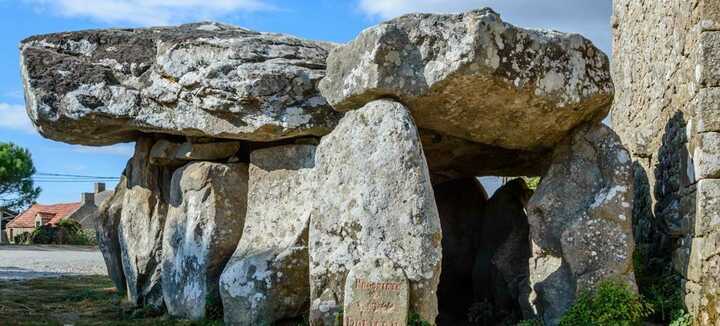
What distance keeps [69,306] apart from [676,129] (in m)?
7.31

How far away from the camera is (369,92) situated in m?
7.31

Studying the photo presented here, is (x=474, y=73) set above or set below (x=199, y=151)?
above

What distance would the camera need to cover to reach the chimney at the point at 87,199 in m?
47.6

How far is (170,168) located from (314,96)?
2.66 meters

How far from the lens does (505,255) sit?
907cm

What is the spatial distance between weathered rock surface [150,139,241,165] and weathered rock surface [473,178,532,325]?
3.10 m

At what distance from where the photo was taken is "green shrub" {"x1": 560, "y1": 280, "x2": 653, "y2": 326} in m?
6.98

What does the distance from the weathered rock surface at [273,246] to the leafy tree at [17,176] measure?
115 feet

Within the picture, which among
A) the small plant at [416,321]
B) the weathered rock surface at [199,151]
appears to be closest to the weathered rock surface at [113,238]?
the weathered rock surface at [199,151]

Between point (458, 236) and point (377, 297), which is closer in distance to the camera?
point (377, 297)

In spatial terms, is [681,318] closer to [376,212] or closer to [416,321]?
[416,321]

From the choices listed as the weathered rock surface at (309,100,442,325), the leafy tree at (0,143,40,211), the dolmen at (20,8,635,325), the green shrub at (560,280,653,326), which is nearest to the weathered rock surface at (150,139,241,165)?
the dolmen at (20,8,635,325)

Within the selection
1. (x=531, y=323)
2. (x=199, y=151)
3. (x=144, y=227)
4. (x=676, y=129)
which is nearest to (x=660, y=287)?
(x=531, y=323)

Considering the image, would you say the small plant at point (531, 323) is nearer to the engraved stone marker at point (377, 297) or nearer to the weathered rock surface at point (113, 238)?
the engraved stone marker at point (377, 297)
